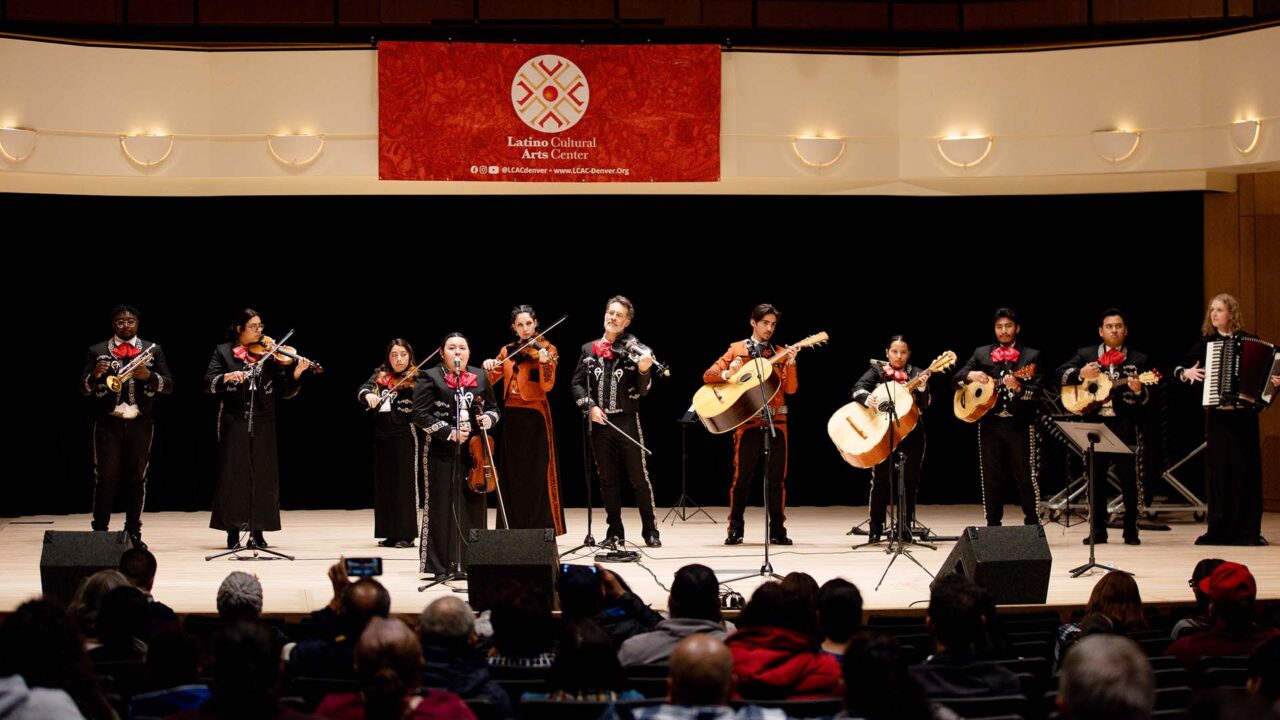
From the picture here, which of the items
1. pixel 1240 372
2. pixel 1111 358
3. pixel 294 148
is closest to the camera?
pixel 1240 372

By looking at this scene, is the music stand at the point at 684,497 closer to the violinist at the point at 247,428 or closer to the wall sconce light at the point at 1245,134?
the violinist at the point at 247,428

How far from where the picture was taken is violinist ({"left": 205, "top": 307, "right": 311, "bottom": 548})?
31.0 feet

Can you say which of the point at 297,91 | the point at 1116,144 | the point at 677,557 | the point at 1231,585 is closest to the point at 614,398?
the point at 677,557

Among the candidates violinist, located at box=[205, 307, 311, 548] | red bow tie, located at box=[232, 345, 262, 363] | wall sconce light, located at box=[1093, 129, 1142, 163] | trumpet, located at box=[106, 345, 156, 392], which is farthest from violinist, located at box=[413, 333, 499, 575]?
wall sconce light, located at box=[1093, 129, 1142, 163]

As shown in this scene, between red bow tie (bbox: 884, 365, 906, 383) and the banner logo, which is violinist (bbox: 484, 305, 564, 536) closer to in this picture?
red bow tie (bbox: 884, 365, 906, 383)

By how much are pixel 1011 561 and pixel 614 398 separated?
10.7 ft

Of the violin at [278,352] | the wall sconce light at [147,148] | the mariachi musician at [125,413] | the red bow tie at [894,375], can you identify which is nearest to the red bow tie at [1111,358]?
the red bow tie at [894,375]

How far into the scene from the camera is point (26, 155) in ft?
34.8

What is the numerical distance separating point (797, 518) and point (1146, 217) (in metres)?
4.27

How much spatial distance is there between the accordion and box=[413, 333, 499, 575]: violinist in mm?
5103

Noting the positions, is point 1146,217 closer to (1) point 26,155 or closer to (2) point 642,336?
(2) point 642,336

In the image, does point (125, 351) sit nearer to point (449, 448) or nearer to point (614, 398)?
point (449, 448)

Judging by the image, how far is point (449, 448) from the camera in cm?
814

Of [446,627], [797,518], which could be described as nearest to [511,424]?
[797,518]
